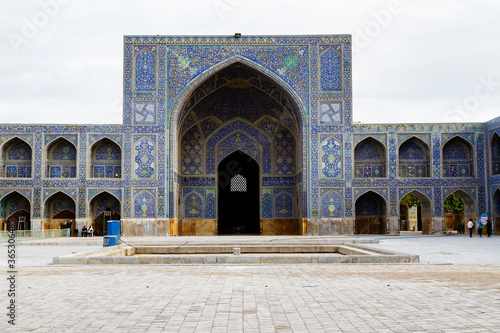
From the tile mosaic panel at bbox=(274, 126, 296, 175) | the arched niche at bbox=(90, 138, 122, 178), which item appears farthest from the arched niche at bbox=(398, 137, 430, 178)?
the arched niche at bbox=(90, 138, 122, 178)

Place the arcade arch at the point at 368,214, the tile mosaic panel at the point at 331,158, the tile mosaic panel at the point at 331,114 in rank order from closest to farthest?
the tile mosaic panel at the point at 331,158, the tile mosaic panel at the point at 331,114, the arcade arch at the point at 368,214

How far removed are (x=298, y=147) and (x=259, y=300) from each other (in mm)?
18042

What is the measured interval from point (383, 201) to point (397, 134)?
2803 millimetres

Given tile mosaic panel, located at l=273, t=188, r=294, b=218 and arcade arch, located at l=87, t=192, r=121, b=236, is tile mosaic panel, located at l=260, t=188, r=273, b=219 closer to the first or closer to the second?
tile mosaic panel, located at l=273, t=188, r=294, b=218

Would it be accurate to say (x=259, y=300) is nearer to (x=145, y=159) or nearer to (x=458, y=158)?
(x=145, y=159)

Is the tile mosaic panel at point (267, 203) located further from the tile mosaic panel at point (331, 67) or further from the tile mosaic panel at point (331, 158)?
the tile mosaic panel at point (331, 67)

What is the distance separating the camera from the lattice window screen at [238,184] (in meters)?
27.4

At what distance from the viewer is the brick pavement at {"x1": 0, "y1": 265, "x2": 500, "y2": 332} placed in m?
3.67

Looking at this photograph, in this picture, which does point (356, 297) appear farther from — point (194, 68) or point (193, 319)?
point (194, 68)

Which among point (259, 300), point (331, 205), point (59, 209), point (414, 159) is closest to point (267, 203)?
point (331, 205)

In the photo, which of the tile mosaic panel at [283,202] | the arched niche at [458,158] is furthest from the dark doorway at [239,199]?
the arched niche at [458,158]

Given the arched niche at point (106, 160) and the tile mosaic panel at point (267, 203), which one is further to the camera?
the tile mosaic panel at point (267, 203)

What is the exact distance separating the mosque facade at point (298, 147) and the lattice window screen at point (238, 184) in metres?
5.62

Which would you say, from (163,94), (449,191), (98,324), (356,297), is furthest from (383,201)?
(98,324)
